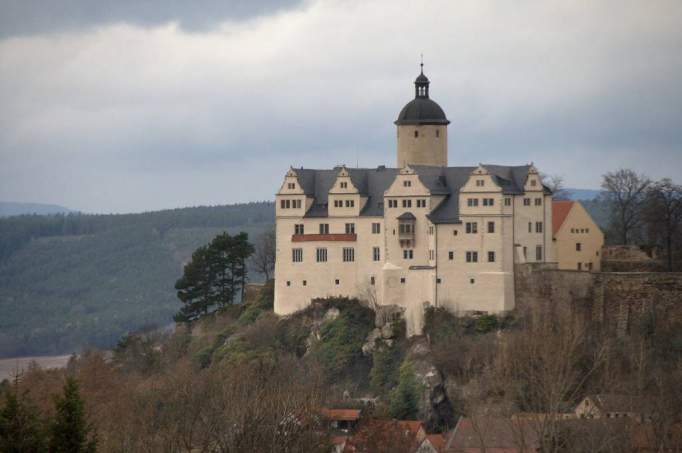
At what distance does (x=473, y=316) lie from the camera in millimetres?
79250

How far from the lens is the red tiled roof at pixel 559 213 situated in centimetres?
8150

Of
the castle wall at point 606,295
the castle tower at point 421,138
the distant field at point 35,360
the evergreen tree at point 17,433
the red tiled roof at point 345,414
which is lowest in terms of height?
the red tiled roof at point 345,414

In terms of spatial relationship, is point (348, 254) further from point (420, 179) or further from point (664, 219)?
point (664, 219)

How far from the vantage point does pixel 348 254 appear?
83.2 m

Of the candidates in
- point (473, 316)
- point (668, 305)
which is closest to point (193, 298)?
point (473, 316)

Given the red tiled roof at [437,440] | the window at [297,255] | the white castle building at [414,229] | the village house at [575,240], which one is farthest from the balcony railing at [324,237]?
the red tiled roof at [437,440]

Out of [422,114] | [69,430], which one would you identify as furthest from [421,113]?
[69,430]

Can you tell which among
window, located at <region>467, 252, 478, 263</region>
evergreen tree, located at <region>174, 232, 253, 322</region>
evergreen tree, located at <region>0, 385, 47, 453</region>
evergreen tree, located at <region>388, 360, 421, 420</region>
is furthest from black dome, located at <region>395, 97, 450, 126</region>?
evergreen tree, located at <region>0, 385, 47, 453</region>

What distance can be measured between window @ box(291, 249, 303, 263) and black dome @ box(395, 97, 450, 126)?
8654 millimetres

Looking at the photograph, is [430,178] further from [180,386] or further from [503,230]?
[180,386]

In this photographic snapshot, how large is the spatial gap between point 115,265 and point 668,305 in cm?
12685

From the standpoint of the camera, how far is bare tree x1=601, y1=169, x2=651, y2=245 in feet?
299

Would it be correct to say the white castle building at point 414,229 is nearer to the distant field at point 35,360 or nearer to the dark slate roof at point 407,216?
the dark slate roof at point 407,216

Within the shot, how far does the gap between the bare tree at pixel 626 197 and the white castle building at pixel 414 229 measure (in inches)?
410
